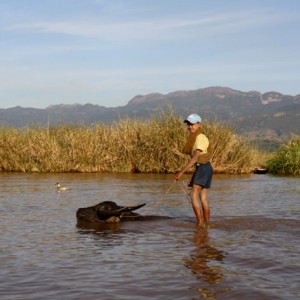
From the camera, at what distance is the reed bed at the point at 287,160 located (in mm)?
27320

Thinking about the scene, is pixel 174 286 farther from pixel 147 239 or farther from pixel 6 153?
pixel 6 153

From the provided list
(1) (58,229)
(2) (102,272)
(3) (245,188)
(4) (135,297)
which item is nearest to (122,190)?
→ (3) (245,188)

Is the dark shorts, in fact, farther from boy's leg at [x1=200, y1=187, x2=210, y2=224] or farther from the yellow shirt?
the yellow shirt

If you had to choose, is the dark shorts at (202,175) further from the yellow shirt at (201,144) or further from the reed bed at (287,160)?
the reed bed at (287,160)

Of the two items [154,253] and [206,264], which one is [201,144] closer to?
[154,253]

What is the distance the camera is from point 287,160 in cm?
2772

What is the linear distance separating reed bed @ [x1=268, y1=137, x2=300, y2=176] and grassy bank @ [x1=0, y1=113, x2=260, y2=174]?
112cm

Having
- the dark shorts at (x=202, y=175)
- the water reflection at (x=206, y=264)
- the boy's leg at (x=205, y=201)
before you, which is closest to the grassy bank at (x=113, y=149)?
the boy's leg at (x=205, y=201)

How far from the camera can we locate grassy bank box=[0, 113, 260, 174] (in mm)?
27203

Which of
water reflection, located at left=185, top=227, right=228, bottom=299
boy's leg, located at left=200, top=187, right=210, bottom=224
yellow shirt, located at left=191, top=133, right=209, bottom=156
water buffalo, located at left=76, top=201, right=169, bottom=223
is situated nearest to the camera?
water reflection, located at left=185, top=227, right=228, bottom=299

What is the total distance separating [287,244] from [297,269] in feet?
5.75

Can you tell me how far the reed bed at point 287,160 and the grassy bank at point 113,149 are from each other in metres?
1.12

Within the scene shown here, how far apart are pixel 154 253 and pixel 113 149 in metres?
20.0

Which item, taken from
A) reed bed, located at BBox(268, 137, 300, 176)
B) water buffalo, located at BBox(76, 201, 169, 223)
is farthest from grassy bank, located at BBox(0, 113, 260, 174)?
water buffalo, located at BBox(76, 201, 169, 223)
